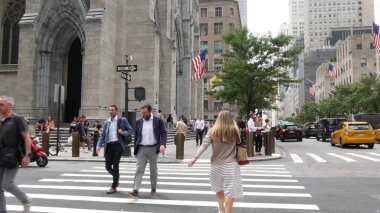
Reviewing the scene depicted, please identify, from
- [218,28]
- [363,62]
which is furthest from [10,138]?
[363,62]

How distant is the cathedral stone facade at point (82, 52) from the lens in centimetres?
2614

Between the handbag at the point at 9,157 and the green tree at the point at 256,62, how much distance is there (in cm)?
2228

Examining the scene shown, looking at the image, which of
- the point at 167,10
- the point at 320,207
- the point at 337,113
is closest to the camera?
the point at 320,207

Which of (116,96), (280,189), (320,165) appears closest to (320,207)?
(280,189)

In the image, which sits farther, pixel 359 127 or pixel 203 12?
pixel 203 12

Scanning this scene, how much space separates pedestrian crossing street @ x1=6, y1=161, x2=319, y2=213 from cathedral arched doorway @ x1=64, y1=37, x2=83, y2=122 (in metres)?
21.0

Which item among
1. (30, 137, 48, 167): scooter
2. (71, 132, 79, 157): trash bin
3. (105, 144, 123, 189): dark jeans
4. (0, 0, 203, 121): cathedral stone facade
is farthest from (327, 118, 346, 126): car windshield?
(105, 144, 123, 189): dark jeans

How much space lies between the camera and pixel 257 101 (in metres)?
31.3

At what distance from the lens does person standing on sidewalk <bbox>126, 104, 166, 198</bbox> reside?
26.1 ft

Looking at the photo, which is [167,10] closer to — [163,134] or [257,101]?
[257,101]

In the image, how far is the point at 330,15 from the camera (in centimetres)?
17575

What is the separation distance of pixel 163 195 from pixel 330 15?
185 metres

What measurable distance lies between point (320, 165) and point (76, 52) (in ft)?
77.9

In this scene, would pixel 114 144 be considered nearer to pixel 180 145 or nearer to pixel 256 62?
pixel 180 145
